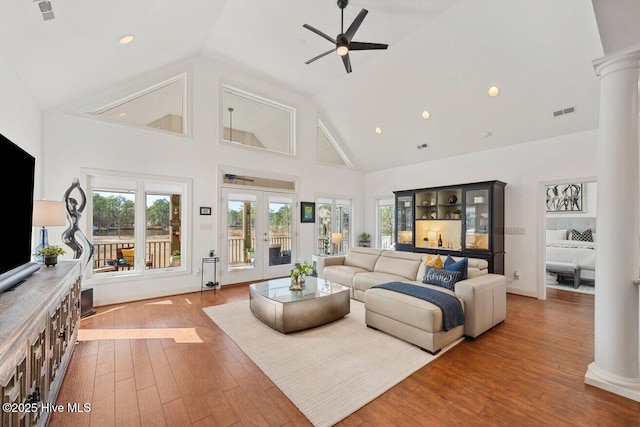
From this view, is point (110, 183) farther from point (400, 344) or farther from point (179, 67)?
point (400, 344)

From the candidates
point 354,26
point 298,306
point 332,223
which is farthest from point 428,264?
point 332,223

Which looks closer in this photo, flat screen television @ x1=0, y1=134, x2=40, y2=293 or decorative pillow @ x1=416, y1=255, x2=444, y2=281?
flat screen television @ x1=0, y1=134, x2=40, y2=293

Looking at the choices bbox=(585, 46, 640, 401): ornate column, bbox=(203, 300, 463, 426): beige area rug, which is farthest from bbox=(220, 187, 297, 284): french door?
bbox=(585, 46, 640, 401): ornate column

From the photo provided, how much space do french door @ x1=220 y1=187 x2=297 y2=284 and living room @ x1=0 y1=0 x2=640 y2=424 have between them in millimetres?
222

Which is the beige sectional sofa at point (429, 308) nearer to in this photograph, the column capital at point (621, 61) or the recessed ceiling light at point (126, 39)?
the column capital at point (621, 61)

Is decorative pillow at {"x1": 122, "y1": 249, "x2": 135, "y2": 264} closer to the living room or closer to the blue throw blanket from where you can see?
the living room

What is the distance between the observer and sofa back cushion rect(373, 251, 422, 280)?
442 centimetres

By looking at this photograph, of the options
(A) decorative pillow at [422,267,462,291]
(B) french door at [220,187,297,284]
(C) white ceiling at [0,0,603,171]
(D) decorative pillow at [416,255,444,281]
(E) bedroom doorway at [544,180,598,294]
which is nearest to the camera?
(C) white ceiling at [0,0,603,171]

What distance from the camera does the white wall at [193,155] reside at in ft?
14.0

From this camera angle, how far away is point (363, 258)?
17.6 ft

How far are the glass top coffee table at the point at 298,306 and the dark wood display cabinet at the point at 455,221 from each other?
3143 millimetres

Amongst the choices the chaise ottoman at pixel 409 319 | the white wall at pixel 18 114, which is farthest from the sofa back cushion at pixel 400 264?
the white wall at pixel 18 114

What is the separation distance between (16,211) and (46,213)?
1.24 meters

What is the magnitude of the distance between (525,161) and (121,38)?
664 cm
